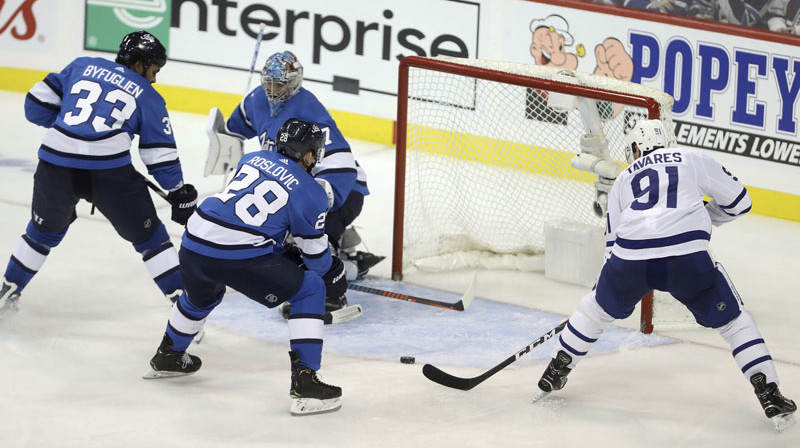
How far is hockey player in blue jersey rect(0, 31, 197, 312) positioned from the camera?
14.4 feet

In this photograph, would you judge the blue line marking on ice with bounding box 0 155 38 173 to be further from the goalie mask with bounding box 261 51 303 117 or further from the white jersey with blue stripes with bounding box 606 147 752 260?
the white jersey with blue stripes with bounding box 606 147 752 260

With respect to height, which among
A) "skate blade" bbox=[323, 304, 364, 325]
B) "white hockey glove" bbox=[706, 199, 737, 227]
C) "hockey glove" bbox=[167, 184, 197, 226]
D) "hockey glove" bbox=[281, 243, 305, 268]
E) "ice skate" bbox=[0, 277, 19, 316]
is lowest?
"skate blade" bbox=[323, 304, 364, 325]

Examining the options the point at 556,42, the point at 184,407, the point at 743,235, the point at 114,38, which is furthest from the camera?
the point at 114,38

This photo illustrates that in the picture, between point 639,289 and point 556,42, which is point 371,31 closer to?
point 556,42

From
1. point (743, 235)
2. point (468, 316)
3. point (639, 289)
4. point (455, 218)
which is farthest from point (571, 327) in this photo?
point (743, 235)

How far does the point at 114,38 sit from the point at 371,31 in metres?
1.88

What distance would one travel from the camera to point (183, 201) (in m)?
4.54

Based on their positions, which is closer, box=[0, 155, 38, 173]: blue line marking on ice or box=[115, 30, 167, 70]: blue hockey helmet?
box=[115, 30, 167, 70]: blue hockey helmet

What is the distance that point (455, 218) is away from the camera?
5852 millimetres

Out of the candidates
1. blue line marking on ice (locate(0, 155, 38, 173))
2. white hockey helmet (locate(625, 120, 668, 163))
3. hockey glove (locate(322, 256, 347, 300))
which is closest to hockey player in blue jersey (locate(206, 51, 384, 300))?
hockey glove (locate(322, 256, 347, 300))

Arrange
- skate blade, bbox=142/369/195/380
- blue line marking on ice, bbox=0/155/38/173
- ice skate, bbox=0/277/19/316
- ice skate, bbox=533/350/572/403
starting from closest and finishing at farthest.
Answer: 1. ice skate, bbox=533/350/572/403
2. skate blade, bbox=142/369/195/380
3. ice skate, bbox=0/277/19/316
4. blue line marking on ice, bbox=0/155/38/173

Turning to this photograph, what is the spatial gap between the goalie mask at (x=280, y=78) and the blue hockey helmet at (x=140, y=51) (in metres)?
0.45

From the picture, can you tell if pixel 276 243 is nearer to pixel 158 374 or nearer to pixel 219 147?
pixel 158 374

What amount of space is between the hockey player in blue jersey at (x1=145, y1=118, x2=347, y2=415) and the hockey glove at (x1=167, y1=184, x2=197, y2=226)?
2.08 ft
